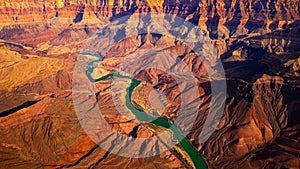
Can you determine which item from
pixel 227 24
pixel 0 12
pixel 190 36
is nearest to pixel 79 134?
pixel 190 36

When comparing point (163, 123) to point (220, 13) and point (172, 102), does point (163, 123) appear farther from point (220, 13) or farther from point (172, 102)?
point (220, 13)

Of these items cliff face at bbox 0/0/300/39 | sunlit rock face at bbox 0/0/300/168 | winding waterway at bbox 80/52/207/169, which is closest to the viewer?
sunlit rock face at bbox 0/0/300/168

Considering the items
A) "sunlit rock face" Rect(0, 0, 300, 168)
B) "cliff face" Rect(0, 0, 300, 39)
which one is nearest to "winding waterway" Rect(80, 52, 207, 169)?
"sunlit rock face" Rect(0, 0, 300, 168)

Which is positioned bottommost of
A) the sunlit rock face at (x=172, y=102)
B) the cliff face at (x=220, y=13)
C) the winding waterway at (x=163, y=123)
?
the winding waterway at (x=163, y=123)

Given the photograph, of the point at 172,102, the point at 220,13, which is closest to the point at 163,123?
the point at 172,102

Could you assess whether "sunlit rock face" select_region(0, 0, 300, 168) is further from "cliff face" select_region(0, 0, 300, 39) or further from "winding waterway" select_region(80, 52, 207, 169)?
"winding waterway" select_region(80, 52, 207, 169)

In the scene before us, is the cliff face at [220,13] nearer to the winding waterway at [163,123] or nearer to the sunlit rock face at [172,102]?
the sunlit rock face at [172,102]

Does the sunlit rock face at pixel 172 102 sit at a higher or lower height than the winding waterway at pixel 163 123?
higher

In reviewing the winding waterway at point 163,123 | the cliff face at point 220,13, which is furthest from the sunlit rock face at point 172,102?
the winding waterway at point 163,123
